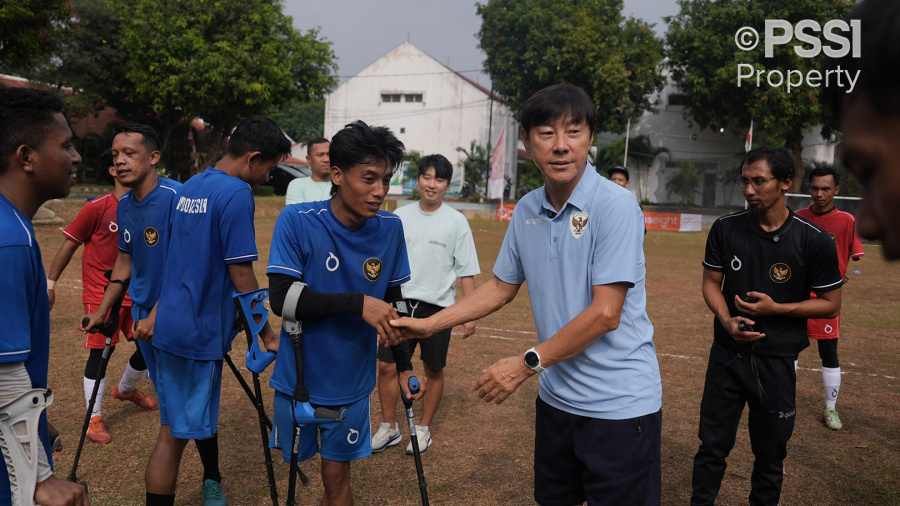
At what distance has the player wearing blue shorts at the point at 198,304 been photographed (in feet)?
13.8

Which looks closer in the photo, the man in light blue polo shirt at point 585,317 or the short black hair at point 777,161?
the man in light blue polo shirt at point 585,317

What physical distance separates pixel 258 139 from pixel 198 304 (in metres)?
1.15

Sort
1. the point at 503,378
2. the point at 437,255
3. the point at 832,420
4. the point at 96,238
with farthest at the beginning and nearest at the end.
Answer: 1. the point at 832,420
2. the point at 96,238
3. the point at 437,255
4. the point at 503,378

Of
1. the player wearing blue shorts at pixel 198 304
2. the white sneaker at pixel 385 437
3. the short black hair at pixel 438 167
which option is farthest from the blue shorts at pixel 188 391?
the short black hair at pixel 438 167

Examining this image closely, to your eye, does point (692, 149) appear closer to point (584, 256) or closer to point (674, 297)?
point (674, 297)

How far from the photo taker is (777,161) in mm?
4430

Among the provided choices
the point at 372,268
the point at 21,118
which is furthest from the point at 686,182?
the point at 21,118

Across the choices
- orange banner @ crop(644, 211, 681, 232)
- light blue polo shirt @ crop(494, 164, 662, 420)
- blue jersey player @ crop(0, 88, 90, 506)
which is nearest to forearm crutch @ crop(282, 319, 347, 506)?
blue jersey player @ crop(0, 88, 90, 506)

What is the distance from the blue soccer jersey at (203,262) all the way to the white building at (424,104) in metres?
46.0

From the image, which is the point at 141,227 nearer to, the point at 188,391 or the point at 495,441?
the point at 188,391

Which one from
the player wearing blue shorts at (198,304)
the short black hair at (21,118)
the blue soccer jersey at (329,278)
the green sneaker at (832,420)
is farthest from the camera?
the green sneaker at (832,420)

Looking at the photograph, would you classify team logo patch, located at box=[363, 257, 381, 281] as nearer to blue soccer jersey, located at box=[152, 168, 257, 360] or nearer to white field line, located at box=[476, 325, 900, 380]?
blue soccer jersey, located at box=[152, 168, 257, 360]

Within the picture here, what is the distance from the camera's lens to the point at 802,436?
6496 mm

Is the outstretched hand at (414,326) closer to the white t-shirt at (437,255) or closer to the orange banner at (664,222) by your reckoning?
the white t-shirt at (437,255)
